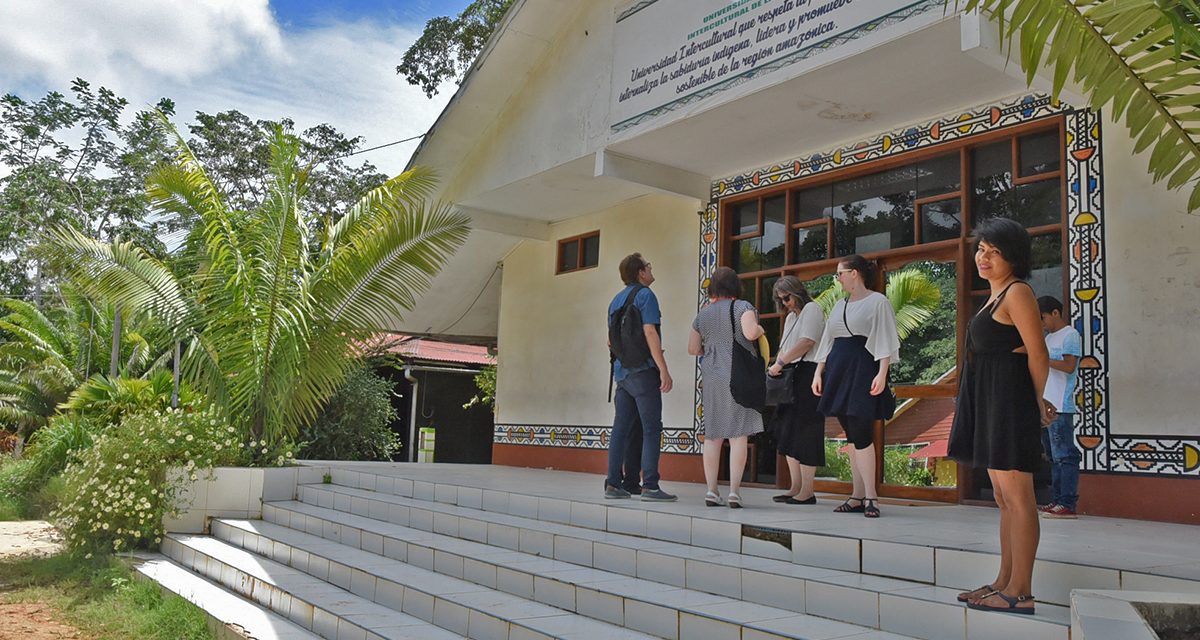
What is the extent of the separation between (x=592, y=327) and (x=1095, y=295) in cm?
569

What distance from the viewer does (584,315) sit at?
10.6 meters

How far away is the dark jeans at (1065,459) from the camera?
553cm

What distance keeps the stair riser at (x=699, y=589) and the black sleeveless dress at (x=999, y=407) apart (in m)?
0.58

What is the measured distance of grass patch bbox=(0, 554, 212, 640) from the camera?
5.74 m

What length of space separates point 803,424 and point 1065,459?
1.61m

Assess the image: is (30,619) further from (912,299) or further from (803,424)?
(912,299)

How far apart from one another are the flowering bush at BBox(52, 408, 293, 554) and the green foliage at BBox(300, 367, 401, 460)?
5197 millimetres

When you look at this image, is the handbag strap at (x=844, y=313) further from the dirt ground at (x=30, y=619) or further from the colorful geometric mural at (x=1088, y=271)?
the dirt ground at (x=30, y=619)

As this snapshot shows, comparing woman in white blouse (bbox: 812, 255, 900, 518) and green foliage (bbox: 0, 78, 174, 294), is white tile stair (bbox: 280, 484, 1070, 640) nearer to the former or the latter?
woman in white blouse (bbox: 812, 255, 900, 518)

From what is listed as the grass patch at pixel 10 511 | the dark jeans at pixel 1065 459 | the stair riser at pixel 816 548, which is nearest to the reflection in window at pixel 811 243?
the dark jeans at pixel 1065 459

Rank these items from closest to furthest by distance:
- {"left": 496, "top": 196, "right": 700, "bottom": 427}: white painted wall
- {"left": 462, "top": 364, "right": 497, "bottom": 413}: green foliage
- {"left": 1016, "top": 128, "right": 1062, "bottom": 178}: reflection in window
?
{"left": 1016, "top": 128, "right": 1062, "bottom": 178}: reflection in window, {"left": 496, "top": 196, "right": 700, "bottom": 427}: white painted wall, {"left": 462, "top": 364, "right": 497, "bottom": 413}: green foliage

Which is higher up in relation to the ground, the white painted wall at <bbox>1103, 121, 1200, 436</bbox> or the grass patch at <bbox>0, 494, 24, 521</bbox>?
the white painted wall at <bbox>1103, 121, 1200, 436</bbox>

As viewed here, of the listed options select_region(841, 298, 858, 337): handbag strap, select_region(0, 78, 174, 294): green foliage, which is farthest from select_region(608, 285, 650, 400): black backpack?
select_region(0, 78, 174, 294): green foliage

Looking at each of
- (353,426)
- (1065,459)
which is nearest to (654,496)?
(1065,459)
